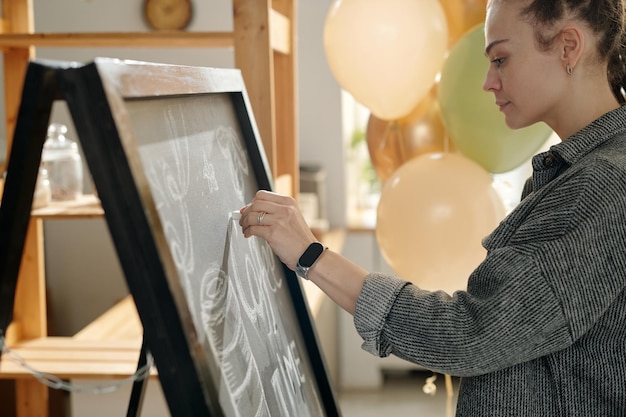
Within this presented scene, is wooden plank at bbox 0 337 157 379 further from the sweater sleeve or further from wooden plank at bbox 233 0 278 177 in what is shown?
the sweater sleeve

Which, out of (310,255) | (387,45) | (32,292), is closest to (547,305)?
(310,255)

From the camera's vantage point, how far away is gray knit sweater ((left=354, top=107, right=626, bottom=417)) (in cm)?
91

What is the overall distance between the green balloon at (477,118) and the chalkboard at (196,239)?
0.97 meters

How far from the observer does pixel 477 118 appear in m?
2.01

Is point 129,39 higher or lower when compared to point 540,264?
higher

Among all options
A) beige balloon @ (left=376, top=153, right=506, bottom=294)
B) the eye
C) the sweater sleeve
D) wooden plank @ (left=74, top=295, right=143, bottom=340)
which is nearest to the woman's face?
the eye

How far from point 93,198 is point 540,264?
6.10ft

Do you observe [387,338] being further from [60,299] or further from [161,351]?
[60,299]

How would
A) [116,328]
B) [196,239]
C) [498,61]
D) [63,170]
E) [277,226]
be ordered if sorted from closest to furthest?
[196,239]
[277,226]
[498,61]
[63,170]
[116,328]

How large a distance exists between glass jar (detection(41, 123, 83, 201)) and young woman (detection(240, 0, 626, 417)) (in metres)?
1.59

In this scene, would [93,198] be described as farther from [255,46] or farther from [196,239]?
[196,239]

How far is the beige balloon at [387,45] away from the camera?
2.03 meters

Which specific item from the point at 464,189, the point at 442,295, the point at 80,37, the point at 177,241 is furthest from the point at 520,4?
the point at 80,37

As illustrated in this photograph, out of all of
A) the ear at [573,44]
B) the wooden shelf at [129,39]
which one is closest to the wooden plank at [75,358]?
the wooden shelf at [129,39]
